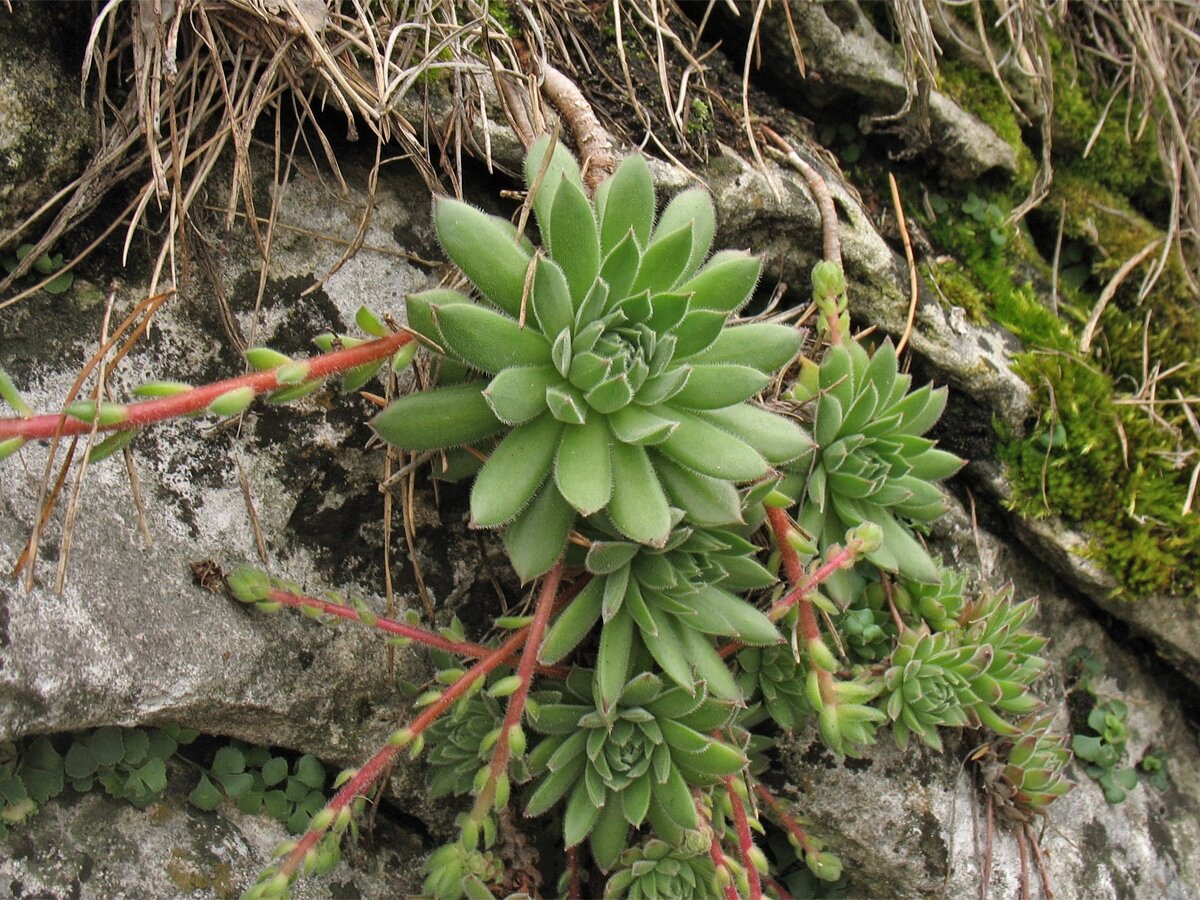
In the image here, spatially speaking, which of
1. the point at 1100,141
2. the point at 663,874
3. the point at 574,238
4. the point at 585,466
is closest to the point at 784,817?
the point at 663,874

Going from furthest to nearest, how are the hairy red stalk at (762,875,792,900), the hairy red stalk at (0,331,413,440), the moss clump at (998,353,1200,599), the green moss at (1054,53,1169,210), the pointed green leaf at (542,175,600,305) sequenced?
the green moss at (1054,53,1169,210) < the moss clump at (998,353,1200,599) < the hairy red stalk at (762,875,792,900) < the pointed green leaf at (542,175,600,305) < the hairy red stalk at (0,331,413,440)

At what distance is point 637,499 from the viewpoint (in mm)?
1839

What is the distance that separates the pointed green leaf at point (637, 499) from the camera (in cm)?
179

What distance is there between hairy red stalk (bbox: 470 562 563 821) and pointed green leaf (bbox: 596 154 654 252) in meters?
0.77

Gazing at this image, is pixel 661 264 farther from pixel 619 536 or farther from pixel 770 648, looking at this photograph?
pixel 770 648

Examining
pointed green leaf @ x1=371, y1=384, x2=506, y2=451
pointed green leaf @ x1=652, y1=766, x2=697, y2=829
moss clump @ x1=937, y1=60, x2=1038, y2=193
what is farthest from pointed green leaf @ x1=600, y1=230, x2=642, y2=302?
moss clump @ x1=937, y1=60, x2=1038, y2=193

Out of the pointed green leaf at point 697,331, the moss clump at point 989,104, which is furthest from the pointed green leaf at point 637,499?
the moss clump at point 989,104

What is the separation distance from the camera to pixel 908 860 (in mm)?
2488

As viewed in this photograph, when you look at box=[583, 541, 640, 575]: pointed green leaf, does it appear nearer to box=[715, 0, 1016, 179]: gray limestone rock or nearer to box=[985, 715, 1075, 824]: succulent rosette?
box=[985, 715, 1075, 824]: succulent rosette

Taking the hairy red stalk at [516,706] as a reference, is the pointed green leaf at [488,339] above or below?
above

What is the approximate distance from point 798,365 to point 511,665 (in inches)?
47.5

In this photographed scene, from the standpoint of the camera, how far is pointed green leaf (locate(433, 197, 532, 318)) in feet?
5.96

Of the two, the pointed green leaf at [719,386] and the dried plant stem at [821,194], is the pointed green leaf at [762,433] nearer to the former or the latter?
the pointed green leaf at [719,386]

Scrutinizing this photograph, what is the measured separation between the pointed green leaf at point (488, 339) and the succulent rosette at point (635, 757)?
2.38 feet
